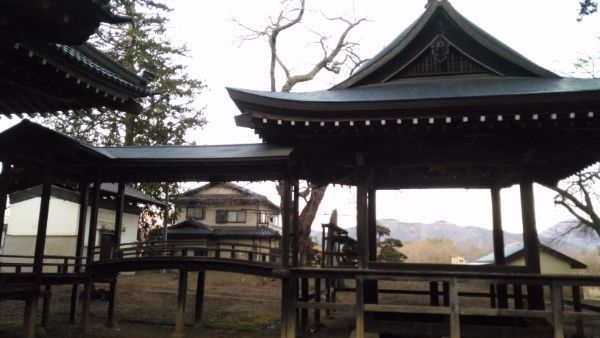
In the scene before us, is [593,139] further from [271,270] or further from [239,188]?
[239,188]

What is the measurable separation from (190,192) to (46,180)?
36.0 m

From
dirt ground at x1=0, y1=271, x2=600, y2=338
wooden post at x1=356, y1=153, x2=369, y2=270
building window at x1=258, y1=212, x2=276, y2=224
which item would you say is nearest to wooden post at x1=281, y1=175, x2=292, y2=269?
wooden post at x1=356, y1=153, x2=369, y2=270

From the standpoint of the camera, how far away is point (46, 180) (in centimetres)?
1057

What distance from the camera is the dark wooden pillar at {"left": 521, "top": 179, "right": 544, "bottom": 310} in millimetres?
8742

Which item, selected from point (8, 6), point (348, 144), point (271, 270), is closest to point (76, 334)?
point (271, 270)

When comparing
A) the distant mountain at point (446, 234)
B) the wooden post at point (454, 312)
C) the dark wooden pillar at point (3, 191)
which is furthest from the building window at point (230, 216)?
the wooden post at point (454, 312)

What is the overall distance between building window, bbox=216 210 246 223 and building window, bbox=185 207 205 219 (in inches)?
71.1

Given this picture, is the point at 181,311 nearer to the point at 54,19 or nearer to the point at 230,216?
the point at 54,19

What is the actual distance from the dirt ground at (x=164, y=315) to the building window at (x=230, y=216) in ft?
62.6

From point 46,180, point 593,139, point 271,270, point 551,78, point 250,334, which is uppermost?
point 551,78

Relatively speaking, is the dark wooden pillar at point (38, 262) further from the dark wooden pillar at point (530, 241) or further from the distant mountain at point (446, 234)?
the distant mountain at point (446, 234)

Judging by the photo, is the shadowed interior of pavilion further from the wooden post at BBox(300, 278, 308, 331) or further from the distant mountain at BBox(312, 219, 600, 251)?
the distant mountain at BBox(312, 219, 600, 251)

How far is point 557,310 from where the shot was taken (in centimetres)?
826

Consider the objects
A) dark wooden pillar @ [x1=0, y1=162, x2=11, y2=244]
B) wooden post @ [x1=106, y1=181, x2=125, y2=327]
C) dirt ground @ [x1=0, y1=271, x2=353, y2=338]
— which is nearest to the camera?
dark wooden pillar @ [x1=0, y1=162, x2=11, y2=244]
